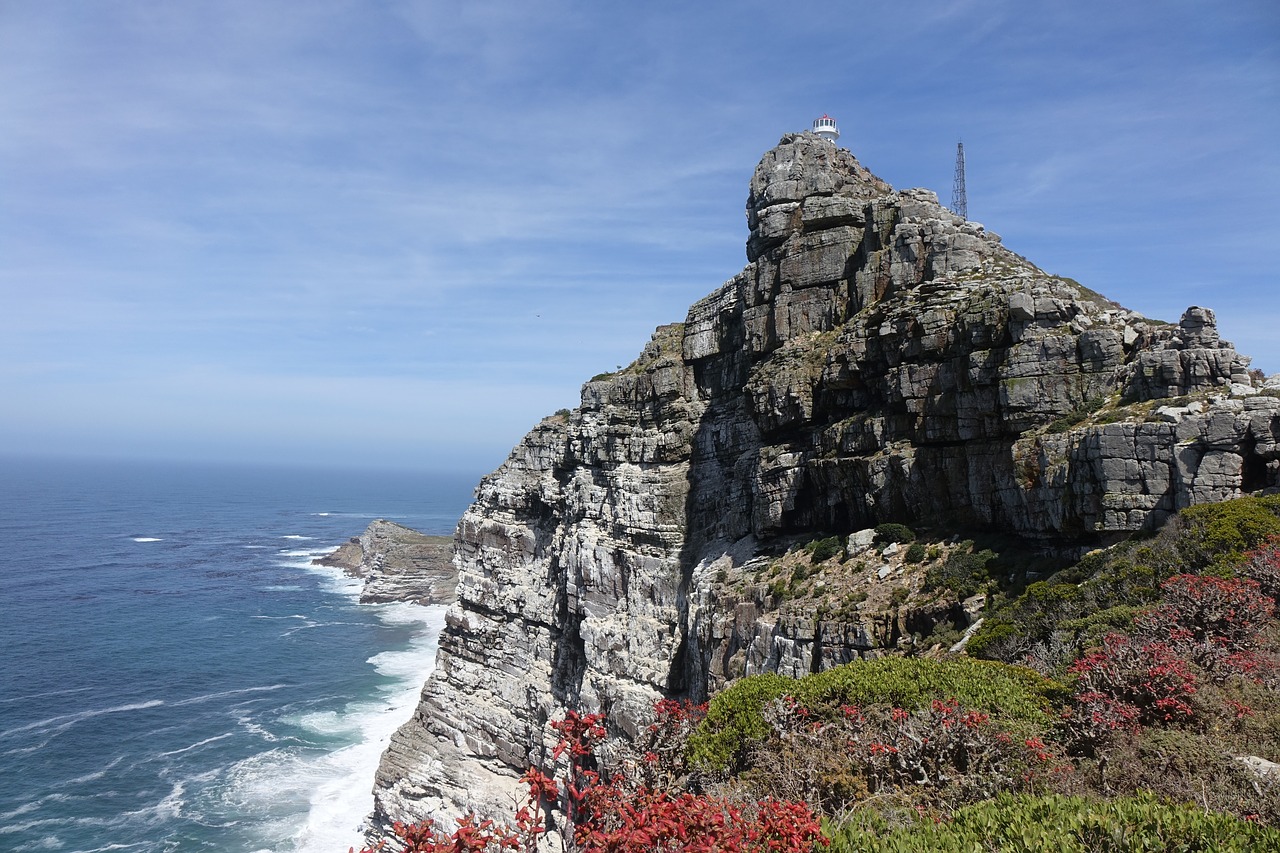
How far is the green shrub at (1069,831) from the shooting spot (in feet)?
29.8

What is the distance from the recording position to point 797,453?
40.8 meters

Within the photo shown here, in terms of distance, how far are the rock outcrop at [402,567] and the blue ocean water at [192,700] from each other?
4111 mm

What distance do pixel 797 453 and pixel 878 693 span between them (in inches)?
955

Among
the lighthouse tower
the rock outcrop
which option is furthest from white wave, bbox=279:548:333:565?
the lighthouse tower

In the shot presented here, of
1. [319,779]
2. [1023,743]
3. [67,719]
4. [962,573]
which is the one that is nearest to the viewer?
[1023,743]

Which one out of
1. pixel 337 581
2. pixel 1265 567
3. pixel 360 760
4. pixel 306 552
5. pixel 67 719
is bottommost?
pixel 360 760

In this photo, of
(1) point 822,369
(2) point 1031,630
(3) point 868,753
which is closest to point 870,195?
(1) point 822,369

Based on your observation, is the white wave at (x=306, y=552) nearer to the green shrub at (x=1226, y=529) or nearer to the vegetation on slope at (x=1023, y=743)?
the vegetation on slope at (x=1023, y=743)

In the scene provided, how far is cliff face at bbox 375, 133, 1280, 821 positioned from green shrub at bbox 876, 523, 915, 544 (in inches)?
41.8

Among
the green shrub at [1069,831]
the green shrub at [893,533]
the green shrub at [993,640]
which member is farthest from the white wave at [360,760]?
the green shrub at [1069,831]

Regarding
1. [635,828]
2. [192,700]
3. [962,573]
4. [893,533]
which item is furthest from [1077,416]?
[192,700]

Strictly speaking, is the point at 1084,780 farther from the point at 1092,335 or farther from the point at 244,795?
the point at 244,795

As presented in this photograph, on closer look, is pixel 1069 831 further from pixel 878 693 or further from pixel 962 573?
pixel 962 573

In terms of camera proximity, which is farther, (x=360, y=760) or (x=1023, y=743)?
(x=360, y=760)
